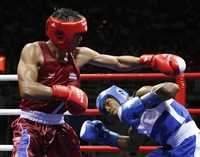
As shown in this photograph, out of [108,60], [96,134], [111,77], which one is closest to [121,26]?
[111,77]

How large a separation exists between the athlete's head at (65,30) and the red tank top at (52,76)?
0.09 m

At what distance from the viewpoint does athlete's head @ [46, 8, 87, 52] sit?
9.95 feet

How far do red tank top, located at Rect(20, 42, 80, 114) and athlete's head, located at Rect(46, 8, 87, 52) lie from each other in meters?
0.09

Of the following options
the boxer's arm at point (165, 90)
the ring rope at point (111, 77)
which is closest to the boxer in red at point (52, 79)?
the boxer's arm at point (165, 90)

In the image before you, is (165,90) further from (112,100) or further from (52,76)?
(52,76)

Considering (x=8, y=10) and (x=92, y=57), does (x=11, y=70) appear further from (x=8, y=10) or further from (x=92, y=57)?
(x=92, y=57)

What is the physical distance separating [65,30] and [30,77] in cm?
31

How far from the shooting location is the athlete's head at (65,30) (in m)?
3.03

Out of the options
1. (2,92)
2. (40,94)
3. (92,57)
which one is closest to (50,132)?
(40,94)

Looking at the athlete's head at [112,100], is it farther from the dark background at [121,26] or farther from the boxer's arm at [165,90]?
the dark background at [121,26]

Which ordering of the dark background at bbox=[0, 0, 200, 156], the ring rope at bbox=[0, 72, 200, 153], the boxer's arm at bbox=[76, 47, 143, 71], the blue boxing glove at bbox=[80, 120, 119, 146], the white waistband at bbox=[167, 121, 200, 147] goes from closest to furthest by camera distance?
the white waistband at bbox=[167, 121, 200, 147]
the blue boxing glove at bbox=[80, 120, 119, 146]
the boxer's arm at bbox=[76, 47, 143, 71]
the ring rope at bbox=[0, 72, 200, 153]
the dark background at bbox=[0, 0, 200, 156]

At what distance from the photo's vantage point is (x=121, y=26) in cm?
911

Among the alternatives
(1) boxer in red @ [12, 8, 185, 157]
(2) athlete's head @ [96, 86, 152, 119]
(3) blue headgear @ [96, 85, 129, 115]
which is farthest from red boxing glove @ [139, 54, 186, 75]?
(3) blue headgear @ [96, 85, 129, 115]

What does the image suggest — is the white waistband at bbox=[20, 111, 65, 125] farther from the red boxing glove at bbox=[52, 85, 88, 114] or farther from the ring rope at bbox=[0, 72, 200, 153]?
the ring rope at bbox=[0, 72, 200, 153]
